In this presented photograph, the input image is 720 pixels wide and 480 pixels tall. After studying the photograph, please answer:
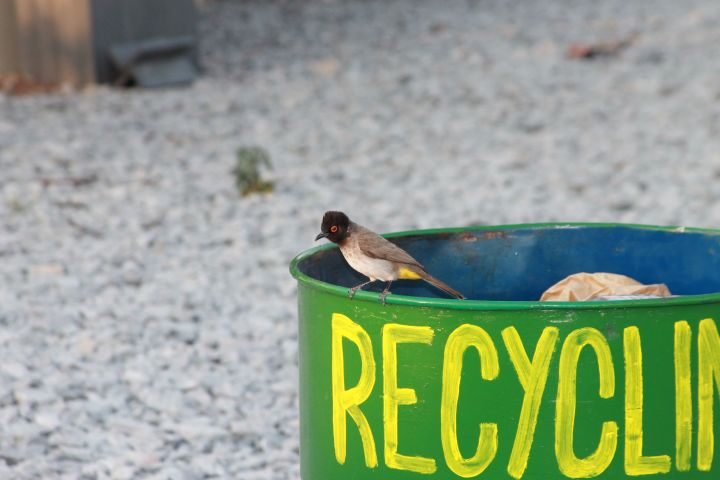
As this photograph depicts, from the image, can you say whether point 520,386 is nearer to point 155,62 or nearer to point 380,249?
point 380,249

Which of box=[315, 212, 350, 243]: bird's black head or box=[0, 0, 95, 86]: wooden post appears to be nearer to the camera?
box=[315, 212, 350, 243]: bird's black head

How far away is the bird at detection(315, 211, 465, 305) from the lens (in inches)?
93.0

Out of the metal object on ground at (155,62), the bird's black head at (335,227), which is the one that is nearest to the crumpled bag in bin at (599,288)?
the bird's black head at (335,227)

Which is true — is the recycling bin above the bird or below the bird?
below

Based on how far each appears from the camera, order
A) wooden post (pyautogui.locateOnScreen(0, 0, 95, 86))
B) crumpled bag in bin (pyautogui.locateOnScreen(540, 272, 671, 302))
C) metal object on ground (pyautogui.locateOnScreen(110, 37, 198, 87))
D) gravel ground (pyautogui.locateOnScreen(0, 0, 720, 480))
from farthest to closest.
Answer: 1. metal object on ground (pyautogui.locateOnScreen(110, 37, 198, 87))
2. wooden post (pyautogui.locateOnScreen(0, 0, 95, 86))
3. gravel ground (pyautogui.locateOnScreen(0, 0, 720, 480))
4. crumpled bag in bin (pyautogui.locateOnScreen(540, 272, 671, 302))

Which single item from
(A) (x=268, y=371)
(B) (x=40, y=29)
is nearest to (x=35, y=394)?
(A) (x=268, y=371)

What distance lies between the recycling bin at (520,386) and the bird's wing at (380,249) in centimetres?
33

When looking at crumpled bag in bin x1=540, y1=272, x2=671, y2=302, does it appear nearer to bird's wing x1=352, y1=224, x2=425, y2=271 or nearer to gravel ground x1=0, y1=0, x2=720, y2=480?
bird's wing x1=352, y1=224, x2=425, y2=271

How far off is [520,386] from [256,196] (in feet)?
13.2

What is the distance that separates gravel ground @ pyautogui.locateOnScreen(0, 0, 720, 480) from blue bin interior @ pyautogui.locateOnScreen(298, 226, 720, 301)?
729 mm

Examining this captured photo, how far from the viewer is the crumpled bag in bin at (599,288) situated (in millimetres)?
2523

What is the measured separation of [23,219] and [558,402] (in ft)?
13.1

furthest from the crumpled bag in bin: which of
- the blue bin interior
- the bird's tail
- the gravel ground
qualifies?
the gravel ground

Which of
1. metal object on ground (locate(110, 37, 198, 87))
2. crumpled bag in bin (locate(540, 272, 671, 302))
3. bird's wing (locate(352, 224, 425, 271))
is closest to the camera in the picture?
bird's wing (locate(352, 224, 425, 271))
